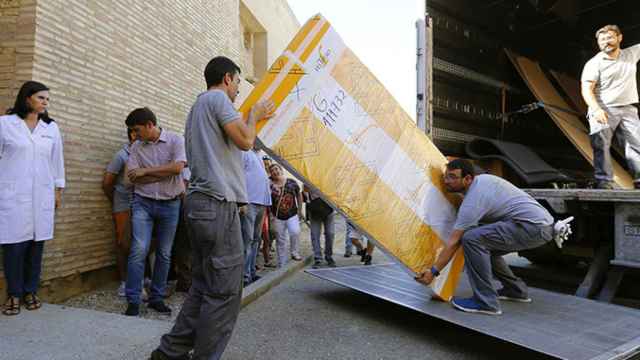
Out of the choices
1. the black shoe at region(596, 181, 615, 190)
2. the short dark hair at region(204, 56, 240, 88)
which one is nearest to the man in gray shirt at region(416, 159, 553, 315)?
the black shoe at region(596, 181, 615, 190)

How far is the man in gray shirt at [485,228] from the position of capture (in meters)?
3.60

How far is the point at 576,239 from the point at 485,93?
248cm

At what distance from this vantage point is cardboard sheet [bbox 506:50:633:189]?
6.16 m

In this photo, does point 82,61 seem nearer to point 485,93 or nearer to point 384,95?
point 384,95

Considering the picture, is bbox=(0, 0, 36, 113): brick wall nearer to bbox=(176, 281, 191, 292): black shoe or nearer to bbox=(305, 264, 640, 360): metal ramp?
bbox=(176, 281, 191, 292): black shoe

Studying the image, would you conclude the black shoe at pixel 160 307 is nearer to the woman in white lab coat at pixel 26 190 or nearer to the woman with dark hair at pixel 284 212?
the woman in white lab coat at pixel 26 190

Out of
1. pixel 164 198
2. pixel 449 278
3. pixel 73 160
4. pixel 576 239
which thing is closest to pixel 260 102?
pixel 164 198

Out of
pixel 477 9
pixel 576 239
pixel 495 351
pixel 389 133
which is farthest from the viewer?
pixel 477 9

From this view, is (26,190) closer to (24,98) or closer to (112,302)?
(24,98)

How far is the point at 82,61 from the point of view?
468cm

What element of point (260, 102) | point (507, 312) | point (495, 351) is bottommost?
point (495, 351)

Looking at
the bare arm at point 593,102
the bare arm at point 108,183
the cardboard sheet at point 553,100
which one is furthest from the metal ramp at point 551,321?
the cardboard sheet at point 553,100

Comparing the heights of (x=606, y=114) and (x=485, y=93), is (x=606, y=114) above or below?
below

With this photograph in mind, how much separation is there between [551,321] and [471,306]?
571 millimetres
